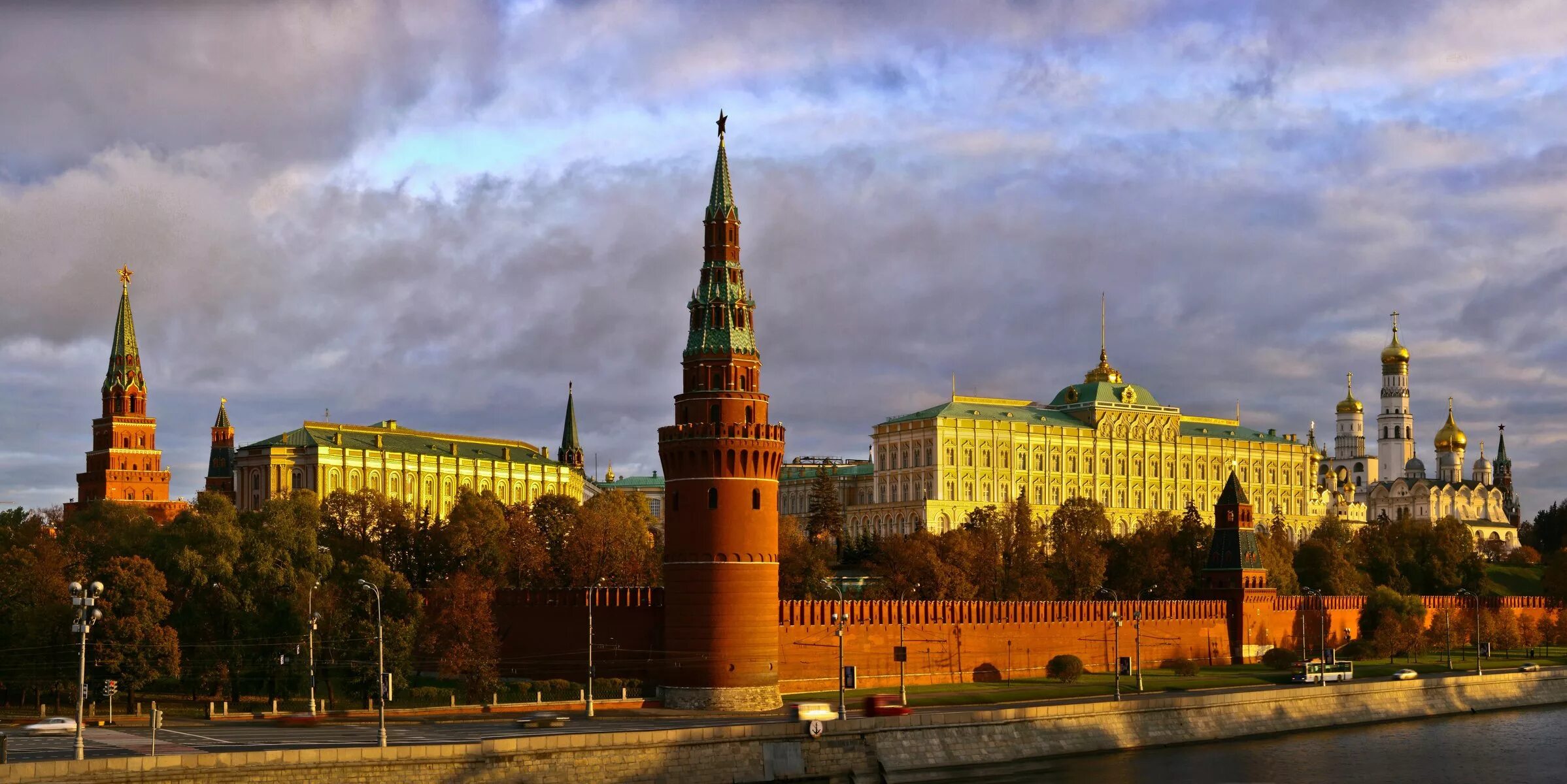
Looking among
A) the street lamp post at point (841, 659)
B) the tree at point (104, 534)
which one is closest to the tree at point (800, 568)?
the street lamp post at point (841, 659)

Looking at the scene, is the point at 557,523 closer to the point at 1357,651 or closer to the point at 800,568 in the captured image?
the point at 800,568

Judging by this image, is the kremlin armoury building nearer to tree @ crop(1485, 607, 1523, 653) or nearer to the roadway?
the roadway

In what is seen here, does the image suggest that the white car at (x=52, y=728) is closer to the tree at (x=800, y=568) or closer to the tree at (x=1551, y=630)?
the tree at (x=800, y=568)

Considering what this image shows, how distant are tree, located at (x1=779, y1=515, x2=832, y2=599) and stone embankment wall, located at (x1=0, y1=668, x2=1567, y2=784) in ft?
121

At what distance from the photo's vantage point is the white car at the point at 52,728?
70812 millimetres

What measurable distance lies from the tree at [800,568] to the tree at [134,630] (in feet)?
141

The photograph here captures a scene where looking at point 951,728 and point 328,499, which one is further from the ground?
point 328,499

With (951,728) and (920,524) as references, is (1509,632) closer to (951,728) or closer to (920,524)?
(920,524)

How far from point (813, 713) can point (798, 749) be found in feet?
9.61

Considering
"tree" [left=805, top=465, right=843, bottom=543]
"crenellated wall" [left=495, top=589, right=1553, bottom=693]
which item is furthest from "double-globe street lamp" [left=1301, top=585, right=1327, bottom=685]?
"tree" [left=805, top=465, right=843, bottom=543]

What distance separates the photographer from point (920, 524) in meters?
186

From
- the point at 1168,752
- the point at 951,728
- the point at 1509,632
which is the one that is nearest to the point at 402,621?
the point at 951,728

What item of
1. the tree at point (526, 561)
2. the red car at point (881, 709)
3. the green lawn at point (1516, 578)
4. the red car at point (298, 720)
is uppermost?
the tree at point (526, 561)

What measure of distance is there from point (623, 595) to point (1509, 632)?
74.5 metres
